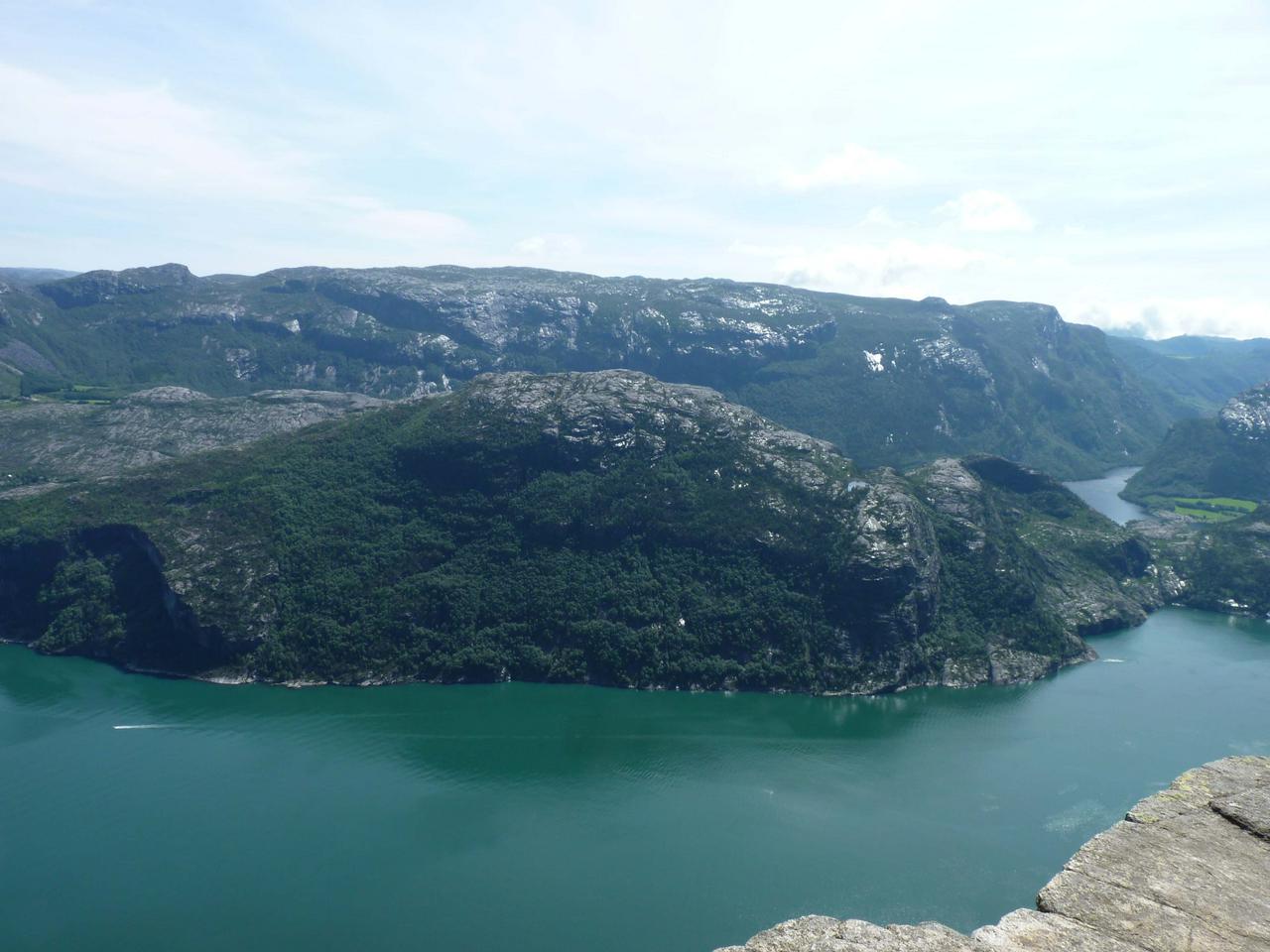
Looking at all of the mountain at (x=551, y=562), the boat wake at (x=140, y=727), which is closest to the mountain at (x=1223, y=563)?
the mountain at (x=551, y=562)

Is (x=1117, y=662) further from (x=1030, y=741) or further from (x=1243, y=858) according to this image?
(x=1243, y=858)

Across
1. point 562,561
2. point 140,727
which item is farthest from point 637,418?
point 140,727

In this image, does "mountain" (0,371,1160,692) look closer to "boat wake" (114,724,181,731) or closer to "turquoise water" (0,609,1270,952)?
"turquoise water" (0,609,1270,952)

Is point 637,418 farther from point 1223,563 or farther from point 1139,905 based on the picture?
point 1139,905

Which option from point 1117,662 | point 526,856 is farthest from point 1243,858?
point 1117,662

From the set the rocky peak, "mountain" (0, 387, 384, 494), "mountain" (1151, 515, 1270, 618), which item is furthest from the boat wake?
"mountain" (1151, 515, 1270, 618)
